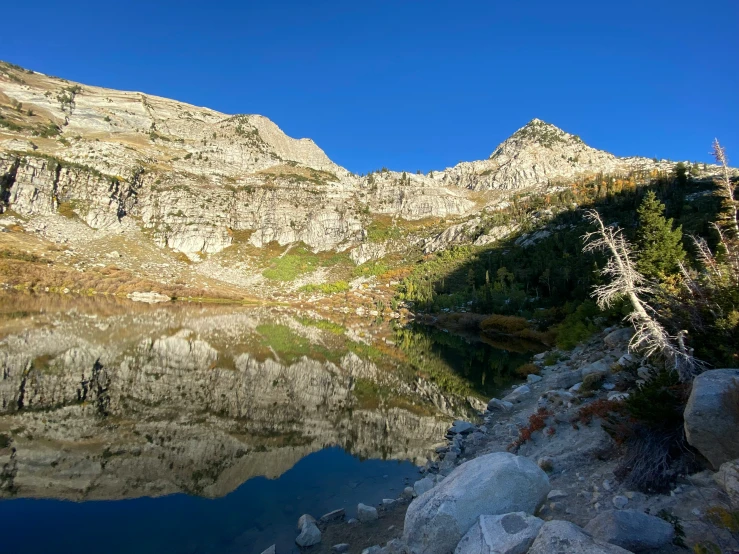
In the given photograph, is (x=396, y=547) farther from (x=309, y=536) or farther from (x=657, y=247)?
(x=657, y=247)

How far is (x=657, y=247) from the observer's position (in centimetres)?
3052

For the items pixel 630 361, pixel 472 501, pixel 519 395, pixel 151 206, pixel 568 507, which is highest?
pixel 151 206

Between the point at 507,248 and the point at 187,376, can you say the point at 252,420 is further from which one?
the point at 507,248

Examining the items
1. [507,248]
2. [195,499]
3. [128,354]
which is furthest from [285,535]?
[507,248]

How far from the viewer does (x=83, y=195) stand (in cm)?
14000

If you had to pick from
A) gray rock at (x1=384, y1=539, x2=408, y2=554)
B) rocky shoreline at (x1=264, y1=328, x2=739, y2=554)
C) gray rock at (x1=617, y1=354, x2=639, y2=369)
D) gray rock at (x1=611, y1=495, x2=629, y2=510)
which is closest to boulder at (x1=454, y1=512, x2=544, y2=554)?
rocky shoreline at (x1=264, y1=328, x2=739, y2=554)

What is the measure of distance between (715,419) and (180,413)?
21005 millimetres

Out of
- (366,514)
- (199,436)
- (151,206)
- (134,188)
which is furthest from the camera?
(134,188)

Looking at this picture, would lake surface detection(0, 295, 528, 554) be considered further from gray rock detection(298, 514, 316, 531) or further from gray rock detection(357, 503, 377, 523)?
gray rock detection(357, 503, 377, 523)

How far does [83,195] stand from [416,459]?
172656 millimetres

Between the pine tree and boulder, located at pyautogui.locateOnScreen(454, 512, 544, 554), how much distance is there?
30.5 meters

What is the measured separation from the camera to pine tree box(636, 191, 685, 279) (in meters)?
29.3

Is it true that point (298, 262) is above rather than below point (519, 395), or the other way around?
above

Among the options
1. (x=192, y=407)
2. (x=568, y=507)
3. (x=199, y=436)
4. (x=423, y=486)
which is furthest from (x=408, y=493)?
(x=192, y=407)
